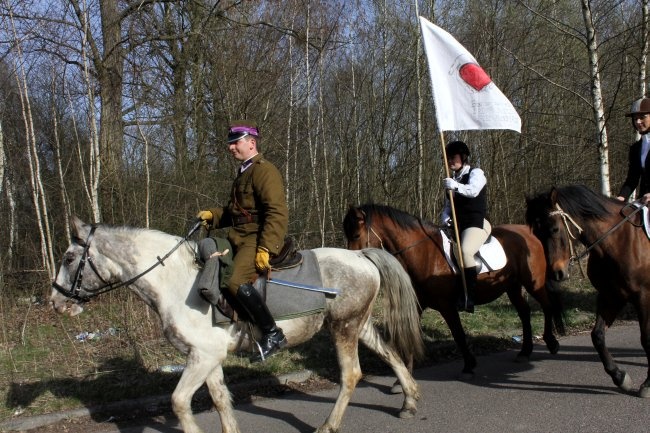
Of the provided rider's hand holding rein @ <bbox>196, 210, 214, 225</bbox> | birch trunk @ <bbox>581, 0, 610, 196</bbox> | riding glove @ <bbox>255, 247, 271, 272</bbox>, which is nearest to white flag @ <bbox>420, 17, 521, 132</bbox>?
rider's hand holding rein @ <bbox>196, 210, 214, 225</bbox>

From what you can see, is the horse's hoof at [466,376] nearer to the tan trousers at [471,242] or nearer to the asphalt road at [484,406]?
the asphalt road at [484,406]

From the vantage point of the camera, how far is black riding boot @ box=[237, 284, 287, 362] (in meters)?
4.48

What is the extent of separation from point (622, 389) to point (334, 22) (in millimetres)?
9926

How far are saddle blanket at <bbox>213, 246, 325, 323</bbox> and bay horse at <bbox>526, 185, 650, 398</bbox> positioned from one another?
2337 millimetres

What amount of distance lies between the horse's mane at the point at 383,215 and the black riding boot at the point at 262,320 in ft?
7.96

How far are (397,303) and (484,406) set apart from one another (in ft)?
4.29

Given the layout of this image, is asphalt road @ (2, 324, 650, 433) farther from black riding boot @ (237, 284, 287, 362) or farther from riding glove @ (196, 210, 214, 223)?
riding glove @ (196, 210, 214, 223)

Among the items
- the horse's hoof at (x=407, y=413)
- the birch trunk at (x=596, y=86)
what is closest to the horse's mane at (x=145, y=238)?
the horse's hoof at (x=407, y=413)

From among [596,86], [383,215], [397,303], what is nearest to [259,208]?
[397,303]

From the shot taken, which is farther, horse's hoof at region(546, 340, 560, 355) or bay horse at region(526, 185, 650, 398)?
horse's hoof at region(546, 340, 560, 355)

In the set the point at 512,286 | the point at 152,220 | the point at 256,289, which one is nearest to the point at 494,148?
the point at 512,286

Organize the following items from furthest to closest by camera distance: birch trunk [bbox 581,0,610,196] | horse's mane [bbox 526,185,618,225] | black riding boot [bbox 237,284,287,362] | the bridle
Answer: birch trunk [bbox 581,0,610,196]
horse's mane [bbox 526,185,618,225]
the bridle
black riding boot [bbox 237,284,287,362]

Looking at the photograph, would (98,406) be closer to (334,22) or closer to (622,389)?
(622,389)

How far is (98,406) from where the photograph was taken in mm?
5754
